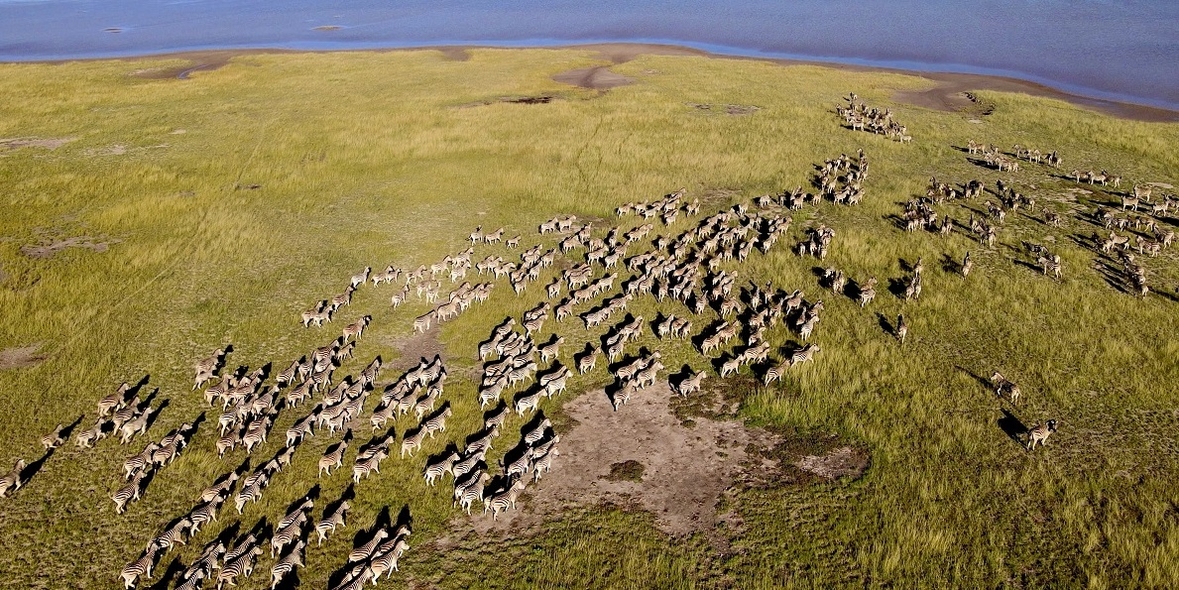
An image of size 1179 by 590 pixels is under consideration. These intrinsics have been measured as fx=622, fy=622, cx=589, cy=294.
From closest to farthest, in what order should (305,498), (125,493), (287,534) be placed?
1. (287,534)
2. (125,493)
3. (305,498)

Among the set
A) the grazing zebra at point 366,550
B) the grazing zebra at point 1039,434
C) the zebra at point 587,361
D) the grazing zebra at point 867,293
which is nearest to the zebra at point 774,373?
the zebra at point 587,361

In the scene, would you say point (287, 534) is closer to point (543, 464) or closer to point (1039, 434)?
point (543, 464)

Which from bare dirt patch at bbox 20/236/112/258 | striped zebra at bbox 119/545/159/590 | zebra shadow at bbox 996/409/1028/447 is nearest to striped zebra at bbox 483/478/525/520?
striped zebra at bbox 119/545/159/590

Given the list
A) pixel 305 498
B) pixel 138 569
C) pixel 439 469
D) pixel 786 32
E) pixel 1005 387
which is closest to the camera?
pixel 138 569

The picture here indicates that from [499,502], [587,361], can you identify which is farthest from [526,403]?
[499,502]

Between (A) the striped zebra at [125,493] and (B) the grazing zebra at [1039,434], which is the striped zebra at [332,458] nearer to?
(A) the striped zebra at [125,493]

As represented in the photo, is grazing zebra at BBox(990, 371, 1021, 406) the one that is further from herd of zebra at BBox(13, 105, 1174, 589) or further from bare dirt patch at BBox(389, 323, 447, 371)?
bare dirt patch at BBox(389, 323, 447, 371)

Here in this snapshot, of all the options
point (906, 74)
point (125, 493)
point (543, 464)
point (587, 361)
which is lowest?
point (125, 493)
